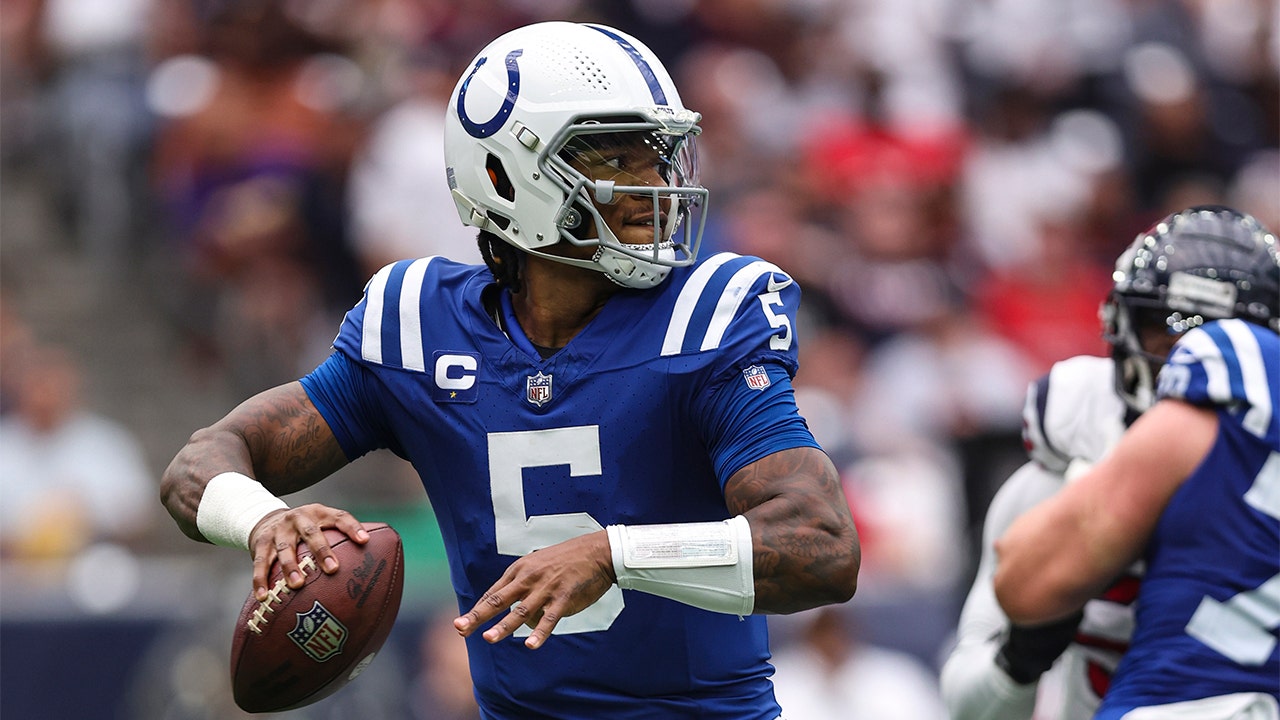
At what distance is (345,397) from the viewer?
310 cm

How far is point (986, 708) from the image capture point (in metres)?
3.53

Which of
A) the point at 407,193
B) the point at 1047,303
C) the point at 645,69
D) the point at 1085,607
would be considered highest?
the point at 645,69

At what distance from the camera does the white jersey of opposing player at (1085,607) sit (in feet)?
11.1

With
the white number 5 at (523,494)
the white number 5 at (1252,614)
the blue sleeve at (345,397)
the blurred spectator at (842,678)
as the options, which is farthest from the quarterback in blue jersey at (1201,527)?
the blurred spectator at (842,678)

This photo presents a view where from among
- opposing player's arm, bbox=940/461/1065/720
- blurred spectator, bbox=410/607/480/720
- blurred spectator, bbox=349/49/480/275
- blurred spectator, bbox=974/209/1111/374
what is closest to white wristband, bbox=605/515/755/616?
opposing player's arm, bbox=940/461/1065/720

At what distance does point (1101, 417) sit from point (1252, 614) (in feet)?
2.61

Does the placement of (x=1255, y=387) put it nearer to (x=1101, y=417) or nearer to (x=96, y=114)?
(x=1101, y=417)

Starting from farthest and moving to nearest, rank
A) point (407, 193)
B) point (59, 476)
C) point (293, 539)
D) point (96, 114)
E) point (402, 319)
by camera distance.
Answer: point (96, 114), point (407, 193), point (59, 476), point (402, 319), point (293, 539)

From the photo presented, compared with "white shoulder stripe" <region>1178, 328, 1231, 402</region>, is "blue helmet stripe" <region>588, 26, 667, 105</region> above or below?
above

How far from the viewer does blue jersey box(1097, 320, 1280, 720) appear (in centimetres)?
272

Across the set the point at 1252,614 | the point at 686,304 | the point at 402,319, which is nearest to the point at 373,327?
the point at 402,319

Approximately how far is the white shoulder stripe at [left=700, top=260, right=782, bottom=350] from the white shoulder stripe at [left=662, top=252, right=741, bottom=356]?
43 millimetres

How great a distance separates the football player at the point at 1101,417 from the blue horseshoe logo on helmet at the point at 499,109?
1318mm

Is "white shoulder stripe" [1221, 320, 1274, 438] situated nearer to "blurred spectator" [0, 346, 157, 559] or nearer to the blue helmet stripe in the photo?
the blue helmet stripe
